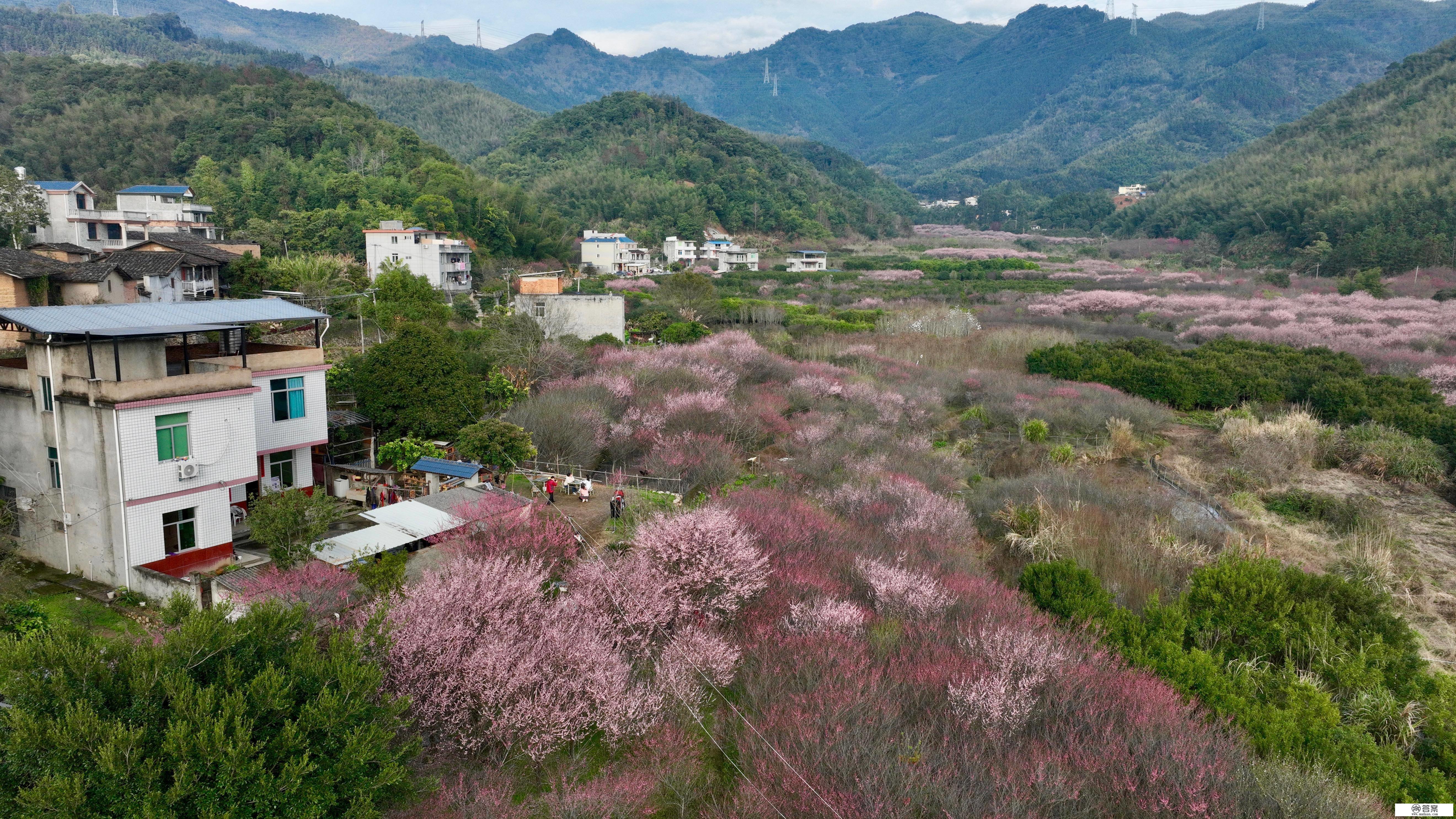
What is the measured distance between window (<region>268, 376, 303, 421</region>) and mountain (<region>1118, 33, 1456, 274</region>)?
67.7 metres

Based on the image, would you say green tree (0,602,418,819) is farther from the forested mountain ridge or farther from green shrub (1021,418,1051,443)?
the forested mountain ridge

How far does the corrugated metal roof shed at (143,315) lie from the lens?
13.8m

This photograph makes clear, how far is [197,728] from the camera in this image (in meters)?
6.54

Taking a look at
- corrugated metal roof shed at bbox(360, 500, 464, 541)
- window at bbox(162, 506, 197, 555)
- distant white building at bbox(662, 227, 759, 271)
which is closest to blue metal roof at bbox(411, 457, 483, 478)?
corrugated metal roof shed at bbox(360, 500, 464, 541)

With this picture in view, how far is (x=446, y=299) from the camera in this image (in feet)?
152

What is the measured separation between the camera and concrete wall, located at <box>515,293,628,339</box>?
3800 centimetres

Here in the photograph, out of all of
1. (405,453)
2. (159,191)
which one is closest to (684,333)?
(405,453)

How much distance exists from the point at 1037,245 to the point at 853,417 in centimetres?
8872

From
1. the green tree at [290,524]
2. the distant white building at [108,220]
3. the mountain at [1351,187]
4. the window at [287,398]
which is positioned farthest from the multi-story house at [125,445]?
the mountain at [1351,187]

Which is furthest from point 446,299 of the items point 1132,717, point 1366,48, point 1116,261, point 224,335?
point 1366,48

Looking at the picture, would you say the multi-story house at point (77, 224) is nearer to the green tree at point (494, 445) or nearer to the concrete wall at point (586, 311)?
the concrete wall at point (586, 311)

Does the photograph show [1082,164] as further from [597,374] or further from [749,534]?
[749,534]

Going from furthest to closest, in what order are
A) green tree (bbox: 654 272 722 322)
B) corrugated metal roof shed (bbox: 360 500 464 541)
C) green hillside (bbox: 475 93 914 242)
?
1. green hillside (bbox: 475 93 914 242)
2. green tree (bbox: 654 272 722 322)
3. corrugated metal roof shed (bbox: 360 500 464 541)

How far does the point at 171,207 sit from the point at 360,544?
4534 centimetres
